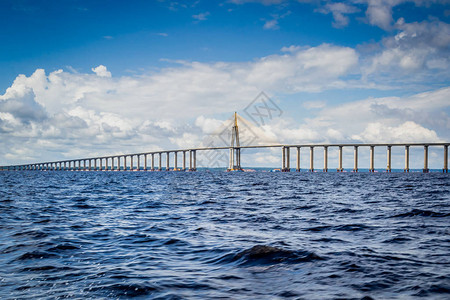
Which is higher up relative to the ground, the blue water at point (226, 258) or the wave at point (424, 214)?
the blue water at point (226, 258)

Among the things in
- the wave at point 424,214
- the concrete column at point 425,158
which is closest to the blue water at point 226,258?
the wave at point 424,214

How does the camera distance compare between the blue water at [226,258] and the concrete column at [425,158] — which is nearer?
the blue water at [226,258]

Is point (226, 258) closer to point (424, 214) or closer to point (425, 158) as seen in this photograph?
point (424, 214)

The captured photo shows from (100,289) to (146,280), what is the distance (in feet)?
2.89

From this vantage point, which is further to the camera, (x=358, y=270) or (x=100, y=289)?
(x=358, y=270)

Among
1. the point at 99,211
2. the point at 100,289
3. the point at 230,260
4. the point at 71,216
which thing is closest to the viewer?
the point at 100,289

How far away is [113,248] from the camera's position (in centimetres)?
958

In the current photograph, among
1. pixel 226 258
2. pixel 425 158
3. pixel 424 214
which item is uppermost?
pixel 226 258

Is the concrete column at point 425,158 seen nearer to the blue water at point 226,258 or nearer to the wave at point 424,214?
the wave at point 424,214

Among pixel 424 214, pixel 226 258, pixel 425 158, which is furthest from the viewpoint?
pixel 425 158

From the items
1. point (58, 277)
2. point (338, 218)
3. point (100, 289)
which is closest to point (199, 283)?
point (100, 289)

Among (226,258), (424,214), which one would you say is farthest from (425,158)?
(226,258)

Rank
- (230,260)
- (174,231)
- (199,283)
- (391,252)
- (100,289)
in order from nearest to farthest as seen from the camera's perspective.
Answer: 1. (100,289)
2. (199,283)
3. (230,260)
4. (391,252)
5. (174,231)

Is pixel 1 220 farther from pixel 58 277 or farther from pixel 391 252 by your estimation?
pixel 391 252
